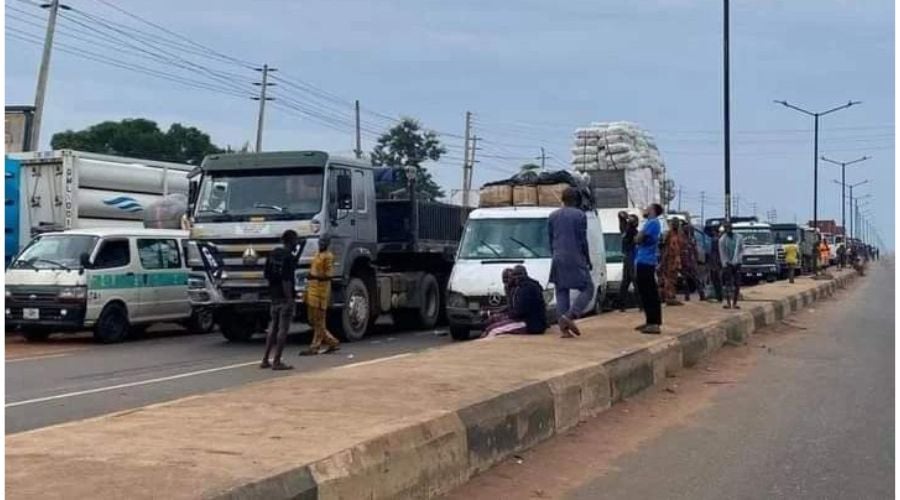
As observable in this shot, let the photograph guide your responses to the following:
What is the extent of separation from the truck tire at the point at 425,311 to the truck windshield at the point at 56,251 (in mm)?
5581

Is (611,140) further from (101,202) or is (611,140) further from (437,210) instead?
(101,202)

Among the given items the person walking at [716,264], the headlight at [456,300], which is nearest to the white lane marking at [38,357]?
the headlight at [456,300]

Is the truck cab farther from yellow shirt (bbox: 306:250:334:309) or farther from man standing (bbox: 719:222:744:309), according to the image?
yellow shirt (bbox: 306:250:334:309)

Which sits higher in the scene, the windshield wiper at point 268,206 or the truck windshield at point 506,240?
the windshield wiper at point 268,206

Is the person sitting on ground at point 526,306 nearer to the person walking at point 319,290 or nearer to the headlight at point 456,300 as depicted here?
the person walking at point 319,290

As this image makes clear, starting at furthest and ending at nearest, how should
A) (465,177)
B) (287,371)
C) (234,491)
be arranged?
(465,177) → (287,371) → (234,491)

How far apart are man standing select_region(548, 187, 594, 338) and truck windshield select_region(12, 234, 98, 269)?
28.9ft

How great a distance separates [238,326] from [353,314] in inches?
76.7

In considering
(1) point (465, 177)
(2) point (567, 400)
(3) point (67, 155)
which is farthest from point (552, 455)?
(1) point (465, 177)

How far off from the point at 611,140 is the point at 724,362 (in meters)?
20.2

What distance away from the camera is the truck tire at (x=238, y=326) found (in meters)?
17.2

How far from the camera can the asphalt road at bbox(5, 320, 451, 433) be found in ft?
32.9

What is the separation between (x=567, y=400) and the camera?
27.3 ft

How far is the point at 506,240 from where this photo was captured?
16.5 meters
